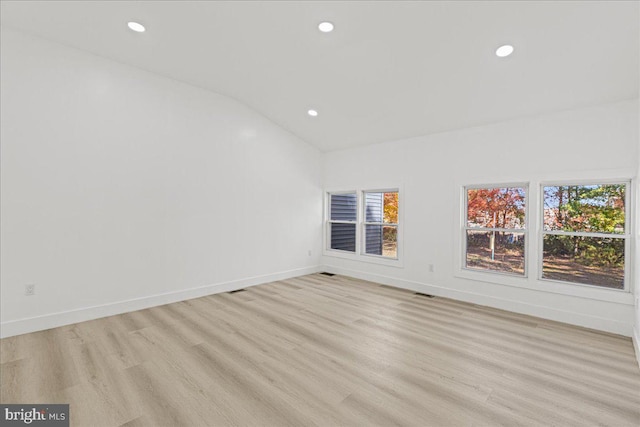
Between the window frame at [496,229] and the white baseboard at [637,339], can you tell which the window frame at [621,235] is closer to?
the window frame at [496,229]

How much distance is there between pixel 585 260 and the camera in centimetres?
348

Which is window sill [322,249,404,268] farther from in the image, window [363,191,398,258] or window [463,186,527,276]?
window [463,186,527,276]

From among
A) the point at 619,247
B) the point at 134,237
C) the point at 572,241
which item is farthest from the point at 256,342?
the point at 619,247

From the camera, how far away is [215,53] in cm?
350

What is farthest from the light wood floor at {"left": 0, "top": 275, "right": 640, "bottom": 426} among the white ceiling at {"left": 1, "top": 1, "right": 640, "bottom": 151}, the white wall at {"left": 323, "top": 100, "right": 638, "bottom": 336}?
the white ceiling at {"left": 1, "top": 1, "right": 640, "bottom": 151}

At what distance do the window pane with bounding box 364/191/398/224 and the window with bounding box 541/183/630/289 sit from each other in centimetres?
217

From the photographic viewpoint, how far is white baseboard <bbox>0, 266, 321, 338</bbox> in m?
3.01

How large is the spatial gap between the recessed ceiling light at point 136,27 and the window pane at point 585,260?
17.2 feet

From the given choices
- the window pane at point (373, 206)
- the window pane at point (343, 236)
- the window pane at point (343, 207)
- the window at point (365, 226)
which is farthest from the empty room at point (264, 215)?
the window pane at point (343, 207)

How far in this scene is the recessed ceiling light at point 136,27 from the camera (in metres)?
3.00

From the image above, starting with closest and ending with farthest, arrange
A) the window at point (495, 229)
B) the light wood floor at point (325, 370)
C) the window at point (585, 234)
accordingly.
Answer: the light wood floor at point (325, 370) → the window at point (585, 234) → the window at point (495, 229)

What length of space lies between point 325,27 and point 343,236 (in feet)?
13.5

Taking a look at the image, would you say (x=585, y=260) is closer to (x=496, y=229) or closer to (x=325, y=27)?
(x=496, y=229)
